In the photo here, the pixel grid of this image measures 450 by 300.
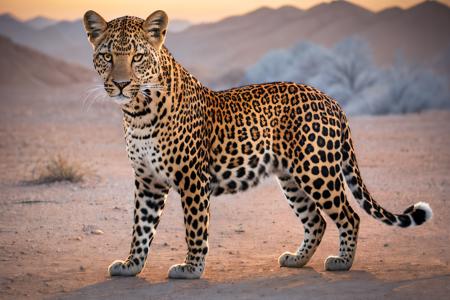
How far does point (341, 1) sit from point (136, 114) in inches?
3641

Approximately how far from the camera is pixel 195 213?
21.4ft

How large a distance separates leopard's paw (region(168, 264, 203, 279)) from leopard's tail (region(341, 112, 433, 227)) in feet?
4.92

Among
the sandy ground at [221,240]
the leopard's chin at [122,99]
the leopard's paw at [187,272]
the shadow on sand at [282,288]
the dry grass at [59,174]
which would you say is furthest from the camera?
the dry grass at [59,174]

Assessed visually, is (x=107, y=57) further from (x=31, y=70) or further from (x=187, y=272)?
(x=31, y=70)

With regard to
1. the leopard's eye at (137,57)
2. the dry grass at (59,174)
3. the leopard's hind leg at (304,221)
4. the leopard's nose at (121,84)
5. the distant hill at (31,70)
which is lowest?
the leopard's hind leg at (304,221)

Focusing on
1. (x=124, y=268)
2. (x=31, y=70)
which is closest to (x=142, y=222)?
(x=124, y=268)

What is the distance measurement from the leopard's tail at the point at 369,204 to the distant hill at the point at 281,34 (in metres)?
49.3

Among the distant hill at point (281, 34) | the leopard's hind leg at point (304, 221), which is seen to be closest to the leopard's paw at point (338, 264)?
the leopard's hind leg at point (304, 221)

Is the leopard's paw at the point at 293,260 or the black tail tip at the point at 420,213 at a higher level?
the black tail tip at the point at 420,213

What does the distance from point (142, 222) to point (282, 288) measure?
4.46 ft

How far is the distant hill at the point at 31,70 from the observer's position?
132ft

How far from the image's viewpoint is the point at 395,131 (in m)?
18.7

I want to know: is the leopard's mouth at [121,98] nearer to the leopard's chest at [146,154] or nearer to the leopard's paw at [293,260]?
the leopard's chest at [146,154]

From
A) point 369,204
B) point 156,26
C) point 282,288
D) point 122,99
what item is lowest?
point 282,288
